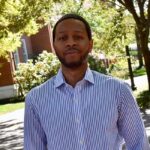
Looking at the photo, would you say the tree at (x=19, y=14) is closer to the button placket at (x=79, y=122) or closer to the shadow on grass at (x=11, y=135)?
the shadow on grass at (x=11, y=135)

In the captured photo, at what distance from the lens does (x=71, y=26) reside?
11.0 feet

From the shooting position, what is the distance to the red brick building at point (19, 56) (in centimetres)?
3488

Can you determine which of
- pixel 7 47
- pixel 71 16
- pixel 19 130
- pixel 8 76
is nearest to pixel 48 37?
pixel 8 76

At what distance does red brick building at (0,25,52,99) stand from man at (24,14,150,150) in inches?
1173

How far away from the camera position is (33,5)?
21.2 m

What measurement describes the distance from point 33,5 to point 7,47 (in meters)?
3.54

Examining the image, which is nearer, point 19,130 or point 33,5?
point 19,130

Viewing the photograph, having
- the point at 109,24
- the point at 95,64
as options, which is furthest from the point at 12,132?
the point at 95,64

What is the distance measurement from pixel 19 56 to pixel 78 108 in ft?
120

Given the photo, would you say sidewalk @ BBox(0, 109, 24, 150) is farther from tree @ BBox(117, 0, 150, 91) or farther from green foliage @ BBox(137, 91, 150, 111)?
tree @ BBox(117, 0, 150, 91)

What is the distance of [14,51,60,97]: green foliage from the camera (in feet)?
111

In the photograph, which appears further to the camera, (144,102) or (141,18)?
(141,18)

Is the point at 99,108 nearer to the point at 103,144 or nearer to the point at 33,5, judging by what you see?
the point at 103,144

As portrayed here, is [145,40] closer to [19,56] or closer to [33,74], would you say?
[33,74]
